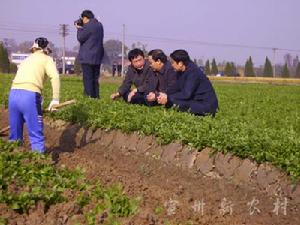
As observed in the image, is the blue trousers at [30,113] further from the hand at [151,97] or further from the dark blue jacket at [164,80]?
the dark blue jacket at [164,80]

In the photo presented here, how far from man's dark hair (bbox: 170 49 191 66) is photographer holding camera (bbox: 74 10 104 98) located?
311cm

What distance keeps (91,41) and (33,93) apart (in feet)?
16.2

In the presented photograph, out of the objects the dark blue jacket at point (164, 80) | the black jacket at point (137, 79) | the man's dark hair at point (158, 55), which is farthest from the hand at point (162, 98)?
the black jacket at point (137, 79)

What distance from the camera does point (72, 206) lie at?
4090 mm

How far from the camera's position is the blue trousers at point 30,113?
673cm

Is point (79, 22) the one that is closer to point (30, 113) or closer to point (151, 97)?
point (151, 97)

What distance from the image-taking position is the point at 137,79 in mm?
10547

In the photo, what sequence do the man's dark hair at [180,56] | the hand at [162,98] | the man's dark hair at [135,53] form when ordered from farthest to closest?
the man's dark hair at [135,53] → the hand at [162,98] → the man's dark hair at [180,56]

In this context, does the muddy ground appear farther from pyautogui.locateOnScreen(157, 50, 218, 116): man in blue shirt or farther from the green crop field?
pyautogui.locateOnScreen(157, 50, 218, 116): man in blue shirt

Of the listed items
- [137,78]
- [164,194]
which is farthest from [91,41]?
[164,194]

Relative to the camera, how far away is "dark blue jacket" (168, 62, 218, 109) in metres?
8.88

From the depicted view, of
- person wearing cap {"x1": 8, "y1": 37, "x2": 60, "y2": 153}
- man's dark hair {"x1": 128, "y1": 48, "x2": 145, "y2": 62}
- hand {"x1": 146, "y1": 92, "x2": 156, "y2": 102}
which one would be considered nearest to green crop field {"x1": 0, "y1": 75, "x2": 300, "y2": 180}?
hand {"x1": 146, "y1": 92, "x2": 156, "y2": 102}

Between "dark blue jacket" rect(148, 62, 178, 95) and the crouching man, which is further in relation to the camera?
the crouching man

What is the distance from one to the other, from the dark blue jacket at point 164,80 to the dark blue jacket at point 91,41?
1733 millimetres
